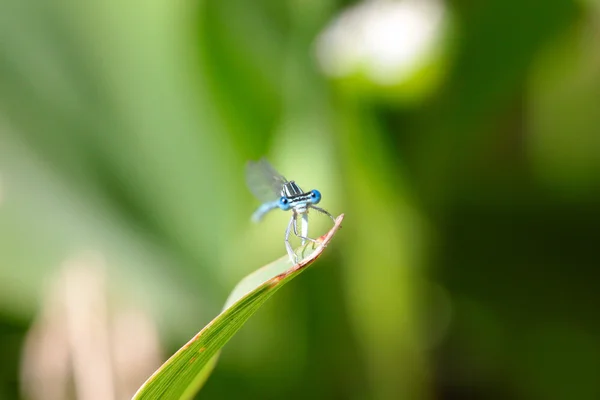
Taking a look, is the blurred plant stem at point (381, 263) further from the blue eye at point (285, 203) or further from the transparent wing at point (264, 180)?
the blue eye at point (285, 203)

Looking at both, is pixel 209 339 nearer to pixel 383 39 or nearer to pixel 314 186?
pixel 314 186

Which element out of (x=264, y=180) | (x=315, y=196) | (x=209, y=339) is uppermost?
(x=264, y=180)

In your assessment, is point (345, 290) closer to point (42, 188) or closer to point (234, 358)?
point (234, 358)

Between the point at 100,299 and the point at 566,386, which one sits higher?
the point at 100,299

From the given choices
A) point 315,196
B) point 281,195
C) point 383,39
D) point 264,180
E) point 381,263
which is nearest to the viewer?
point 315,196

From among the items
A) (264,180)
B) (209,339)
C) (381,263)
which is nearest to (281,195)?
(264,180)

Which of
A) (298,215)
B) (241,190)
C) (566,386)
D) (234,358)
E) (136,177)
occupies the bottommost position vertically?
(566,386)

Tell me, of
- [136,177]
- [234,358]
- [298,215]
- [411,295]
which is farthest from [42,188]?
[298,215]

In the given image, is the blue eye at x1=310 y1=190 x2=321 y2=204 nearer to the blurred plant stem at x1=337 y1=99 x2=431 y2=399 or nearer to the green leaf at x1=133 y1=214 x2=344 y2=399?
the green leaf at x1=133 y1=214 x2=344 y2=399
